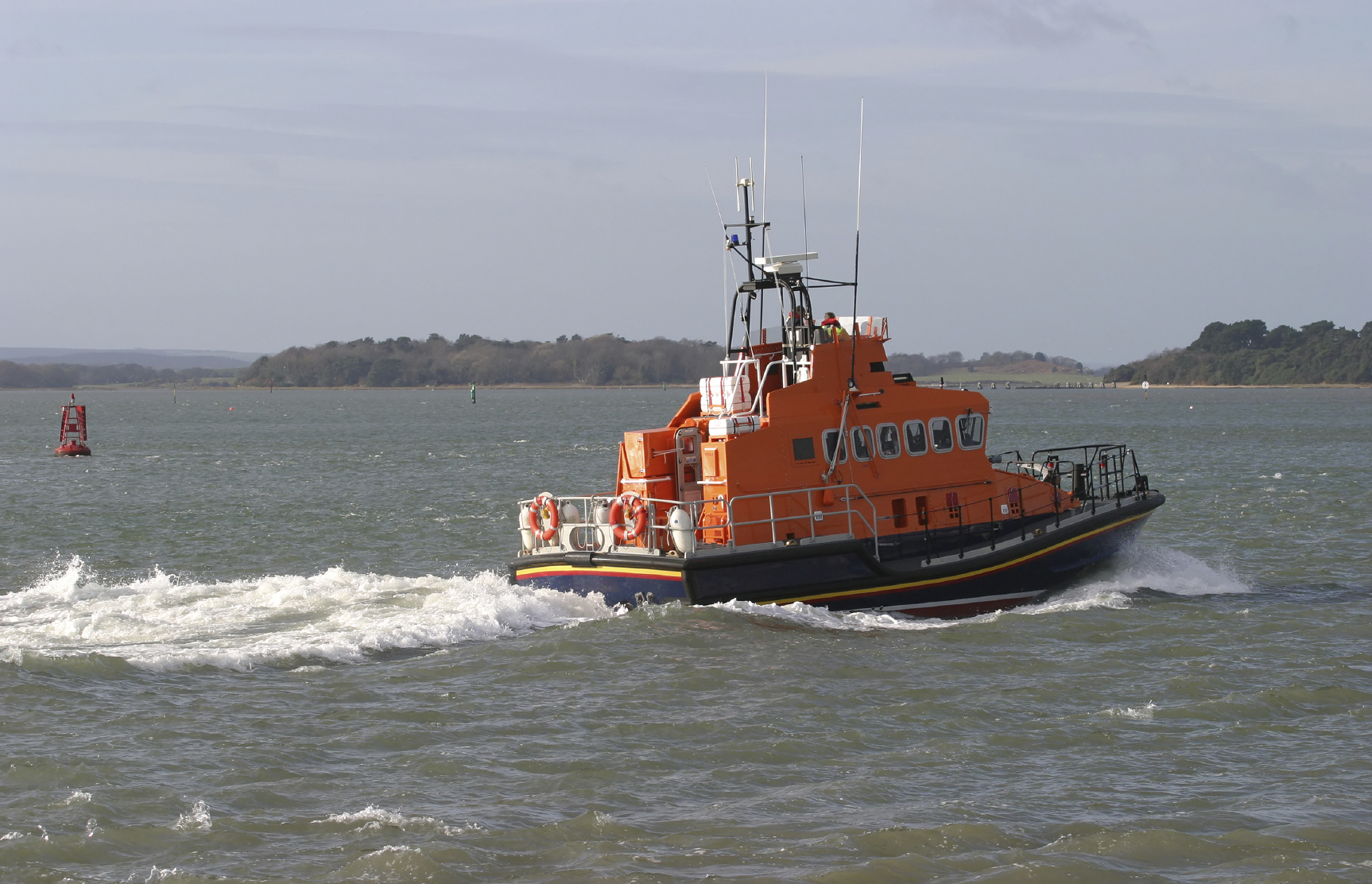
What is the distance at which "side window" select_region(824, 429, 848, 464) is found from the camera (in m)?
14.3

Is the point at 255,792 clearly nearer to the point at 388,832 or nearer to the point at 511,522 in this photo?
the point at 388,832

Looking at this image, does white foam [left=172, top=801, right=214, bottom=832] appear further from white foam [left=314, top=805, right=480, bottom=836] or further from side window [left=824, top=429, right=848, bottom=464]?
side window [left=824, top=429, right=848, bottom=464]

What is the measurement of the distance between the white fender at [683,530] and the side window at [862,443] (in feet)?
7.35

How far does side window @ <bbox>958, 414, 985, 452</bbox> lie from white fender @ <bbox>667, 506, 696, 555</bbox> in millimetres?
3720

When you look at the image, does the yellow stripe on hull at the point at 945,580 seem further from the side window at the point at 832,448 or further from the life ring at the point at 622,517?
the life ring at the point at 622,517

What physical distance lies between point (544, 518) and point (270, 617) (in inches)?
123

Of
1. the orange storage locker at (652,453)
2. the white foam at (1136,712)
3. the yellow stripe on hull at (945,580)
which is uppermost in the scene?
the orange storage locker at (652,453)

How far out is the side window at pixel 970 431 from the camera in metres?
15.2

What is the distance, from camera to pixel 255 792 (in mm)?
8586

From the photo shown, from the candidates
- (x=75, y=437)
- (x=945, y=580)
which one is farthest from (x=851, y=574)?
(x=75, y=437)

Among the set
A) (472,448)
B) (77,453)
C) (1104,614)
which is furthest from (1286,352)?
(1104,614)

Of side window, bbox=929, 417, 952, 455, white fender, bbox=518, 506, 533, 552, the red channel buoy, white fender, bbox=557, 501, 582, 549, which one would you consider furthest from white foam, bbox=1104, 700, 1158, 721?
the red channel buoy

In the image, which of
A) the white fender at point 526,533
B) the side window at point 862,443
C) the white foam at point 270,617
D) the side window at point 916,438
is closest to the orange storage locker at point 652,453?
the white fender at point 526,533

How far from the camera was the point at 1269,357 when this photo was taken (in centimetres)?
16562
